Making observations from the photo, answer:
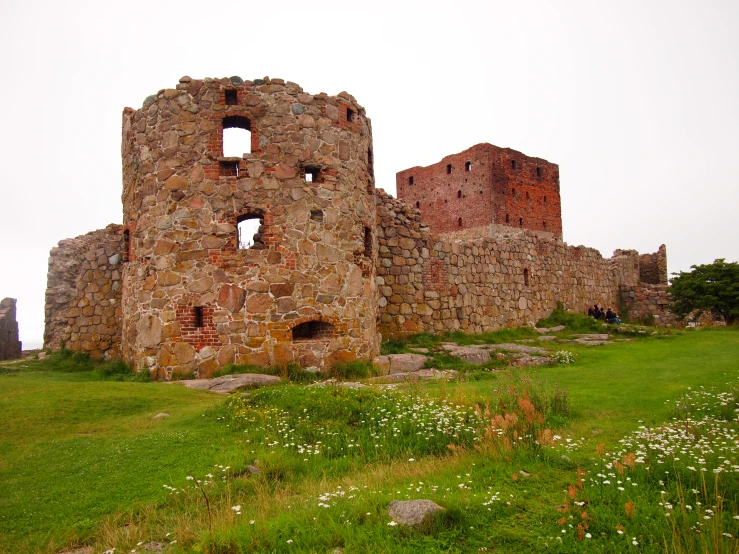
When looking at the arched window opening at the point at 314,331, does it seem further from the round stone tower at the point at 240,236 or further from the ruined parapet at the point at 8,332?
the ruined parapet at the point at 8,332

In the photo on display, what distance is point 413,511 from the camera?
451cm

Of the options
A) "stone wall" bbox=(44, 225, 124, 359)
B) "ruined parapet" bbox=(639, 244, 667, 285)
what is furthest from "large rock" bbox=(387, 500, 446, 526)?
"ruined parapet" bbox=(639, 244, 667, 285)

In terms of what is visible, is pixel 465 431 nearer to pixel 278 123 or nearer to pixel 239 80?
pixel 278 123

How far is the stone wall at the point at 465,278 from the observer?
16.1 m

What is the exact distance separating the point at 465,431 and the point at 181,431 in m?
3.75

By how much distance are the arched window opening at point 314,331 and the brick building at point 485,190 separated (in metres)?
25.1

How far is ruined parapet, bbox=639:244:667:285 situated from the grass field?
20.2 m

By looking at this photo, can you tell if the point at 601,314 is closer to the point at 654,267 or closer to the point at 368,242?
the point at 654,267

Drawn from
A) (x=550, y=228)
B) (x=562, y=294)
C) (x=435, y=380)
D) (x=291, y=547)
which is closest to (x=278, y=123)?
(x=435, y=380)

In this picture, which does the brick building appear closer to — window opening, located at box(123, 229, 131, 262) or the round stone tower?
the round stone tower

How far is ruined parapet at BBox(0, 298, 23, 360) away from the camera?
16812 mm

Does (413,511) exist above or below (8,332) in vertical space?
below

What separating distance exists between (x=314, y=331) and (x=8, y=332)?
36.0ft

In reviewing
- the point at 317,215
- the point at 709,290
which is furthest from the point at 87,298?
the point at 709,290
